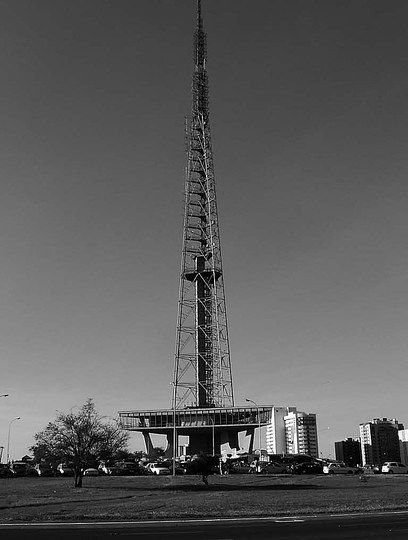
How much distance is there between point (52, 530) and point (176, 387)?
110m

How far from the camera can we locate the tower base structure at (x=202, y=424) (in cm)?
13038

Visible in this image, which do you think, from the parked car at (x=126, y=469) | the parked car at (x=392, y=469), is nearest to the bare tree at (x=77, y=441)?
the parked car at (x=126, y=469)

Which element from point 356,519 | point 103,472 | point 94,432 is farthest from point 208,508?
point 103,472

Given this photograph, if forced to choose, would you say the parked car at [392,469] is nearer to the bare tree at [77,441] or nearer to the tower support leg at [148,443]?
the bare tree at [77,441]

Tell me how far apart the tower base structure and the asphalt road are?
104519mm

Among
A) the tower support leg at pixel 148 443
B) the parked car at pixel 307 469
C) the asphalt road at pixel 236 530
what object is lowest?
the asphalt road at pixel 236 530

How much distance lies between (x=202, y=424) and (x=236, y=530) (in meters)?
112

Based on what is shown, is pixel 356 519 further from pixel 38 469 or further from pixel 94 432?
pixel 38 469

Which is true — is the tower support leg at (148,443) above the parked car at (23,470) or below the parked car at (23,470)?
above

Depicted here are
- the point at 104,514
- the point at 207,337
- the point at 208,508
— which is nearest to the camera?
the point at 104,514

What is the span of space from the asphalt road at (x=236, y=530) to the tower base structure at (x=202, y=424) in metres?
105

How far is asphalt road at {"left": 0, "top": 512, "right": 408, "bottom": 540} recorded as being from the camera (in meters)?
19.5

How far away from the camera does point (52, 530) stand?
2216cm

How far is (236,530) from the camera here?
21.1 metres
